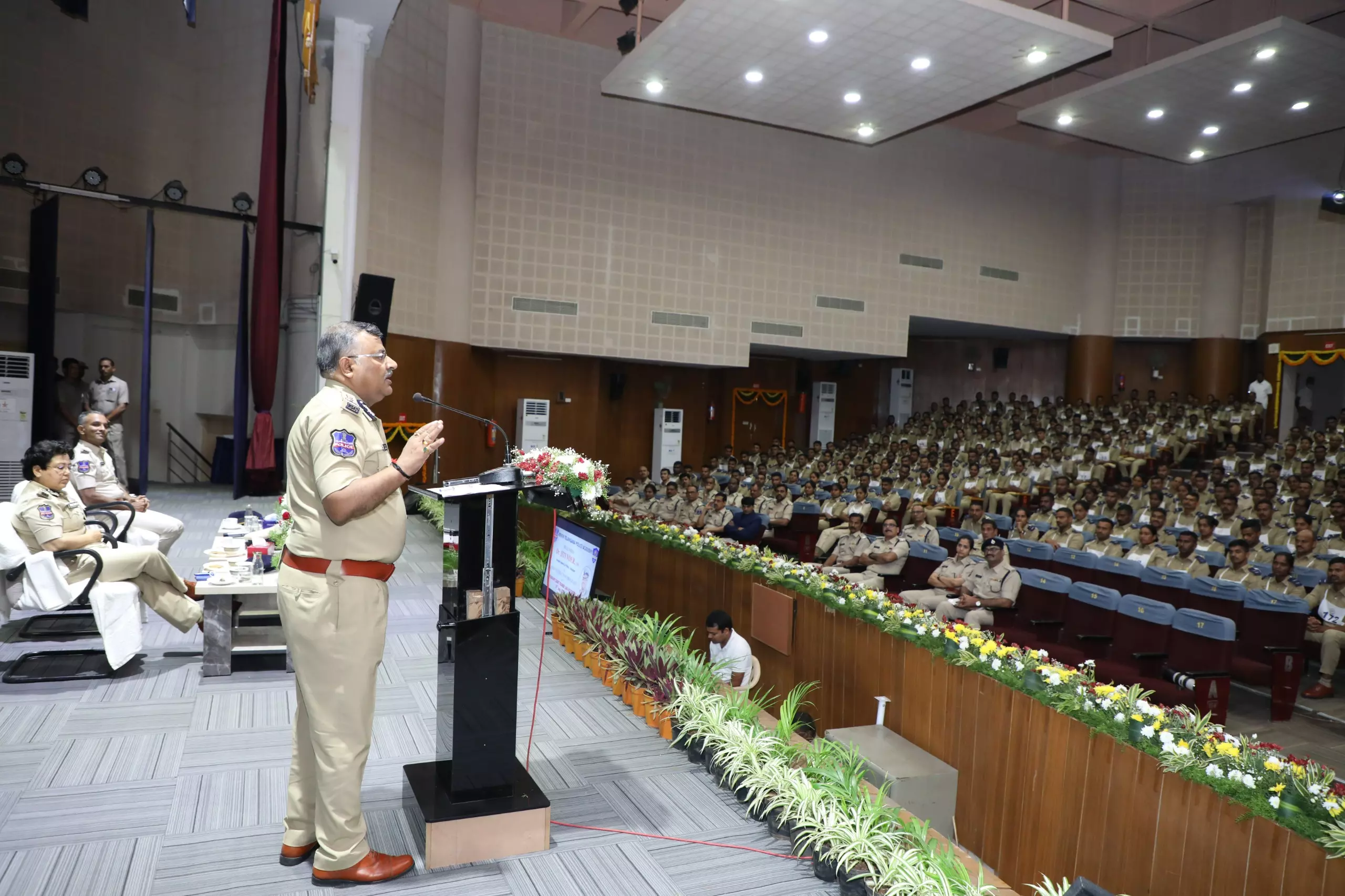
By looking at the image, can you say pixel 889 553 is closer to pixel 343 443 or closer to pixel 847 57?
pixel 343 443

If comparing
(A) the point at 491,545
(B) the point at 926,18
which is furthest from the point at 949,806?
(B) the point at 926,18

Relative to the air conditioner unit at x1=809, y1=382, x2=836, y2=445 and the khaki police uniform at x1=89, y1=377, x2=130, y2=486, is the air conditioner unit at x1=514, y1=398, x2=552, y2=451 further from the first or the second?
the air conditioner unit at x1=809, y1=382, x2=836, y2=445

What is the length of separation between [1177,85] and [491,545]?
13.0 m

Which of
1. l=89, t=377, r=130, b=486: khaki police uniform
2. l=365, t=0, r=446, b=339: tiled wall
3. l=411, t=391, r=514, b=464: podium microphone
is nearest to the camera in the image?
l=411, t=391, r=514, b=464: podium microphone

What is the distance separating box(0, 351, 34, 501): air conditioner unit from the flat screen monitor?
21.9 feet

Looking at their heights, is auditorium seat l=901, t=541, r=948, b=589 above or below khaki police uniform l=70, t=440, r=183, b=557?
below

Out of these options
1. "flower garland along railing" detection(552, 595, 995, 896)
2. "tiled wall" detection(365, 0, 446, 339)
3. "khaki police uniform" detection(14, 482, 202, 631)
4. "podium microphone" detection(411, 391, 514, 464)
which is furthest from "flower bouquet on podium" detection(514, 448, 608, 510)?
"tiled wall" detection(365, 0, 446, 339)

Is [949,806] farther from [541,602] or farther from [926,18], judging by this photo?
[926,18]

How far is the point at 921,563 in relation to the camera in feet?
24.9

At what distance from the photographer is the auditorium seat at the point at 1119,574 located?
694cm

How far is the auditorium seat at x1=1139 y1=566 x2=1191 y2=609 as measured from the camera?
21.1 feet

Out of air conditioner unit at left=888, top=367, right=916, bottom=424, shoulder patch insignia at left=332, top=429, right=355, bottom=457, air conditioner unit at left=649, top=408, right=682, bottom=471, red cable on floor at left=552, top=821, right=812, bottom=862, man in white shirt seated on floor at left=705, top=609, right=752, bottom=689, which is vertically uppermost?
air conditioner unit at left=888, top=367, right=916, bottom=424

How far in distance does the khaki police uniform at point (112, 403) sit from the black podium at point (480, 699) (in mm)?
8002

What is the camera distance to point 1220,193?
17250 mm
